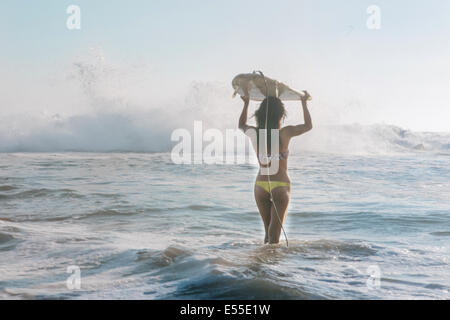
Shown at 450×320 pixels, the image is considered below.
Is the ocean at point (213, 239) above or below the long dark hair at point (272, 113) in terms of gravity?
below

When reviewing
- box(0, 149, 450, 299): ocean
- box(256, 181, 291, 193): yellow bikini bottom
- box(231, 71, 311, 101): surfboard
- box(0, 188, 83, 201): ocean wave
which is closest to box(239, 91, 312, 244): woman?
box(256, 181, 291, 193): yellow bikini bottom

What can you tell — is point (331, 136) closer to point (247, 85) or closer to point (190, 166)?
point (190, 166)

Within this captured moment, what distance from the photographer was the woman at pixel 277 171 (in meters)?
5.47

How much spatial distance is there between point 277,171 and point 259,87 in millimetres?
977

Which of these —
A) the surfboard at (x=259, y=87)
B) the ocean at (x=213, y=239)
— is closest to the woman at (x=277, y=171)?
the surfboard at (x=259, y=87)

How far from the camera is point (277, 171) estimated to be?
5.57m

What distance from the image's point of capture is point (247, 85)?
5.63 meters

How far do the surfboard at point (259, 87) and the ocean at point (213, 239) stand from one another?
1.79 meters

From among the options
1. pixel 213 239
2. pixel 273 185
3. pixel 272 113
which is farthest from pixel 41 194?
pixel 272 113

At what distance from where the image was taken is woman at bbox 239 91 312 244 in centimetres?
547

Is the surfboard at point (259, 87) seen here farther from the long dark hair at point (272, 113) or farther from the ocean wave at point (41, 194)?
the ocean wave at point (41, 194)

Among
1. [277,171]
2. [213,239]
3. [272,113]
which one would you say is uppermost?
[272,113]

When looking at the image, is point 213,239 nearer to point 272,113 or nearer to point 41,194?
point 272,113

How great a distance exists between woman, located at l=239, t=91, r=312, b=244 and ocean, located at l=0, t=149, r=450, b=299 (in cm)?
43
